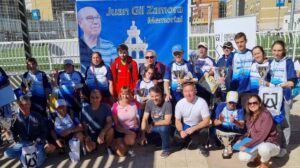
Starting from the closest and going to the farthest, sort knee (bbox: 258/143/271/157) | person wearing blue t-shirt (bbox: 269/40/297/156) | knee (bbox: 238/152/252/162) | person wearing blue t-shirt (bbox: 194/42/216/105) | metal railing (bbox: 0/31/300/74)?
knee (bbox: 258/143/271/157) < knee (bbox: 238/152/252/162) < person wearing blue t-shirt (bbox: 269/40/297/156) < person wearing blue t-shirt (bbox: 194/42/216/105) < metal railing (bbox: 0/31/300/74)

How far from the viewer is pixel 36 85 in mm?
5922

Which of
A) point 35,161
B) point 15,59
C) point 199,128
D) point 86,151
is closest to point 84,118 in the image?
point 86,151

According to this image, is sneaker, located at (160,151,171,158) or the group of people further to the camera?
sneaker, located at (160,151,171,158)

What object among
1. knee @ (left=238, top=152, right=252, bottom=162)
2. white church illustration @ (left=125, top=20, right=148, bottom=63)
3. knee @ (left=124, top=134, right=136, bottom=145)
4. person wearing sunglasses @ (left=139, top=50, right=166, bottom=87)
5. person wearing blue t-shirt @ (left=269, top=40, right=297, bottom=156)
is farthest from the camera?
white church illustration @ (left=125, top=20, right=148, bottom=63)

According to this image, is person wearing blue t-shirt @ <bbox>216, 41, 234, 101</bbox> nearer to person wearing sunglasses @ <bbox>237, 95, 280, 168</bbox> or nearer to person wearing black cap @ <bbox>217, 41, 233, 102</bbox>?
person wearing black cap @ <bbox>217, 41, 233, 102</bbox>

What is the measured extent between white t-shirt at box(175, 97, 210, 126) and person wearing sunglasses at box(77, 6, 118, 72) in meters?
2.47

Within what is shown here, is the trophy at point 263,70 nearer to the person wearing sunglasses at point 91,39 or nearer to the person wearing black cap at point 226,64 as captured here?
the person wearing black cap at point 226,64

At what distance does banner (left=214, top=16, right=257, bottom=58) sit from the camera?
27.3 ft

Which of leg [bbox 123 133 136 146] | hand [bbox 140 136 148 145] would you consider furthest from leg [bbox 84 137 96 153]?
hand [bbox 140 136 148 145]

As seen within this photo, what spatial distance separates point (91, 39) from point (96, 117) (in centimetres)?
223

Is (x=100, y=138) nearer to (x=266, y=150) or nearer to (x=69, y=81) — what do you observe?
(x=69, y=81)

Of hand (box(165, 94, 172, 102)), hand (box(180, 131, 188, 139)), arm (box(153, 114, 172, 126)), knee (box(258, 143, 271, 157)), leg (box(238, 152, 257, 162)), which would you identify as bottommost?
leg (box(238, 152, 257, 162))

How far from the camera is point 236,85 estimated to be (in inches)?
227

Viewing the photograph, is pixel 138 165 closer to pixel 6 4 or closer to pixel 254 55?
pixel 254 55
